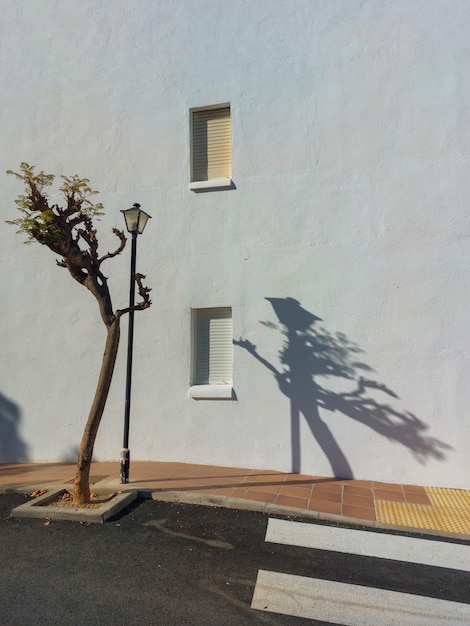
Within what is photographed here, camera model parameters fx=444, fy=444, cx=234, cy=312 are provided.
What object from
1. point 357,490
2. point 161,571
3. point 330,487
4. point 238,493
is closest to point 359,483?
point 357,490

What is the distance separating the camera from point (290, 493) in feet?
18.2

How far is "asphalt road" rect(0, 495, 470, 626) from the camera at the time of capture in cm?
309

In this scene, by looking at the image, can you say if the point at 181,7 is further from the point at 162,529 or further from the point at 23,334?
the point at 162,529

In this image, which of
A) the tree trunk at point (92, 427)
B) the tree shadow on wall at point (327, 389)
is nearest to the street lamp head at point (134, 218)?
the tree trunk at point (92, 427)

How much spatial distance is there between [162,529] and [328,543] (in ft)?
5.44

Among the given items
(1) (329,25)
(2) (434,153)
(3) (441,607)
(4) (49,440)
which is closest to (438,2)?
(1) (329,25)

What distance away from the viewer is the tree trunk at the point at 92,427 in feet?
16.6

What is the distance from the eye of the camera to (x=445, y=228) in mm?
6254

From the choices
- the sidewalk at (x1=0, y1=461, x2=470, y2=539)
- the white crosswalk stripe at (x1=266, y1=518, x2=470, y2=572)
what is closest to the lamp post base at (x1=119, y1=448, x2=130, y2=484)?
the sidewalk at (x1=0, y1=461, x2=470, y2=539)

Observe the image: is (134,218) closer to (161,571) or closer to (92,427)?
(92,427)

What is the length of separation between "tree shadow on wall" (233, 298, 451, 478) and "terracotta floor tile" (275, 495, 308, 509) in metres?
1.14

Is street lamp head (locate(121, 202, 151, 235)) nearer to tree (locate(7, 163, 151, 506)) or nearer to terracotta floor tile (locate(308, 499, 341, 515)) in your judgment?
tree (locate(7, 163, 151, 506))

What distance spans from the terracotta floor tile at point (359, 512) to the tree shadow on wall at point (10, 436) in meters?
5.52

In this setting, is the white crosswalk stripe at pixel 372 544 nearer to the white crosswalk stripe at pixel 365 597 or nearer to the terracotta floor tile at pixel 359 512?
the white crosswalk stripe at pixel 365 597
